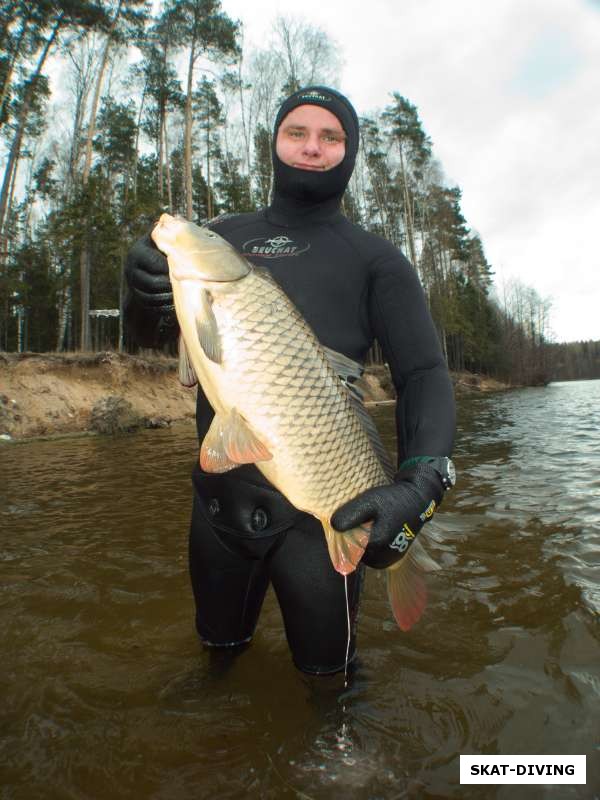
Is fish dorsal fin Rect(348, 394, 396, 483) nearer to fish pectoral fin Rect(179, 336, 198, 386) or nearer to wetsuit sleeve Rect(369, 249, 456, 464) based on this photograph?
wetsuit sleeve Rect(369, 249, 456, 464)

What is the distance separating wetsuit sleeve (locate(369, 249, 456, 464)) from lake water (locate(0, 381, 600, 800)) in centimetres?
124

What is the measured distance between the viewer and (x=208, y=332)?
1.74m

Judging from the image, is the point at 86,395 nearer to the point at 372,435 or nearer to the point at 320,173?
the point at 320,173

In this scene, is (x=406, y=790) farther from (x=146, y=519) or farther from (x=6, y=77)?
(x=6, y=77)

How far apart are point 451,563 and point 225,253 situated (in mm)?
3694

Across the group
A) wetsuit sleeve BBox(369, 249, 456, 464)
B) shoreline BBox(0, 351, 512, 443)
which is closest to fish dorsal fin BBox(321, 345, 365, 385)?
wetsuit sleeve BBox(369, 249, 456, 464)

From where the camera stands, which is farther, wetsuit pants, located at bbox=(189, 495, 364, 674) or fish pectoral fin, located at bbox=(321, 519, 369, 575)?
wetsuit pants, located at bbox=(189, 495, 364, 674)

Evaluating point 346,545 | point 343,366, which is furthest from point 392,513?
point 343,366

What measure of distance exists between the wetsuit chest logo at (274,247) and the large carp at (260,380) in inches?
23.2

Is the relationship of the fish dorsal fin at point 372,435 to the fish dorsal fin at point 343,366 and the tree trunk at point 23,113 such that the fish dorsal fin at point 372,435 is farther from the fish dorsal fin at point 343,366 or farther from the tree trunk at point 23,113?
the tree trunk at point 23,113

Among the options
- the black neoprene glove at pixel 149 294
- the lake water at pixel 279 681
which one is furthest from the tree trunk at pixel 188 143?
the black neoprene glove at pixel 149 294

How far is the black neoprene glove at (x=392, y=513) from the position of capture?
5.79 feet

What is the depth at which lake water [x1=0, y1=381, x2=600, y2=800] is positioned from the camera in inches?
80.1

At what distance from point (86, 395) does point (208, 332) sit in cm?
1701
